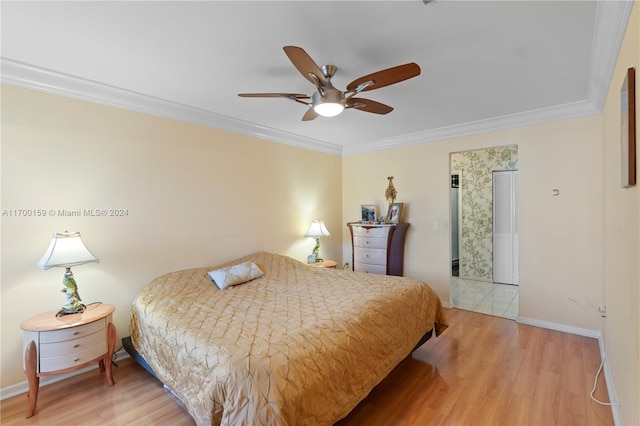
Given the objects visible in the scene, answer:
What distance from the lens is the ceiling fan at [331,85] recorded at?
5.70ft

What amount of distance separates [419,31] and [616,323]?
7.66 feet

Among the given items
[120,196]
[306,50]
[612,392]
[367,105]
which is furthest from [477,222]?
[120,196]

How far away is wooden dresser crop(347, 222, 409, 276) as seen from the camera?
4.28 metres

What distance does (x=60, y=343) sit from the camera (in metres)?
2.11

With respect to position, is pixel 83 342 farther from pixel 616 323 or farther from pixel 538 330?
pixel 538 330

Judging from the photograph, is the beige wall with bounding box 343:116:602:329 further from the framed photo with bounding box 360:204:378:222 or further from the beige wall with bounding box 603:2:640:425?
the beige wall with bounding box 603:2:640:425

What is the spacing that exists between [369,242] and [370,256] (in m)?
0.21

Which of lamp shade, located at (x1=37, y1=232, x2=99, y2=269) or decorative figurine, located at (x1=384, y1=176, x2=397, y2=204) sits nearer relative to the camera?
lamp shade, located at (x1=37, y1=232, x2=99, y2=269)

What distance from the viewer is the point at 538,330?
10.9 feet

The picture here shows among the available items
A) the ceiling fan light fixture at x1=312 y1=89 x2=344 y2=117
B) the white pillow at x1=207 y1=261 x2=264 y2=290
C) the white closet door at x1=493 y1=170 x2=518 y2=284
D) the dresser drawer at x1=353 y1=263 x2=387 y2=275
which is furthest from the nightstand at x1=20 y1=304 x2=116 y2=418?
the white closet door at x1=493 y1=170 x2=518 y2=284

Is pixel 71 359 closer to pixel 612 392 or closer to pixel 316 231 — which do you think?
pixel 316 231

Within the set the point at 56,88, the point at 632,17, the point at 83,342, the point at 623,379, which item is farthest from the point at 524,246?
the point at 56,88

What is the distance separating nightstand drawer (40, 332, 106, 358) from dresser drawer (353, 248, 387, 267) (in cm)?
326

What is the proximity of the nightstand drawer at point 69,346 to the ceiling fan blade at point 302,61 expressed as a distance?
2483 mm
